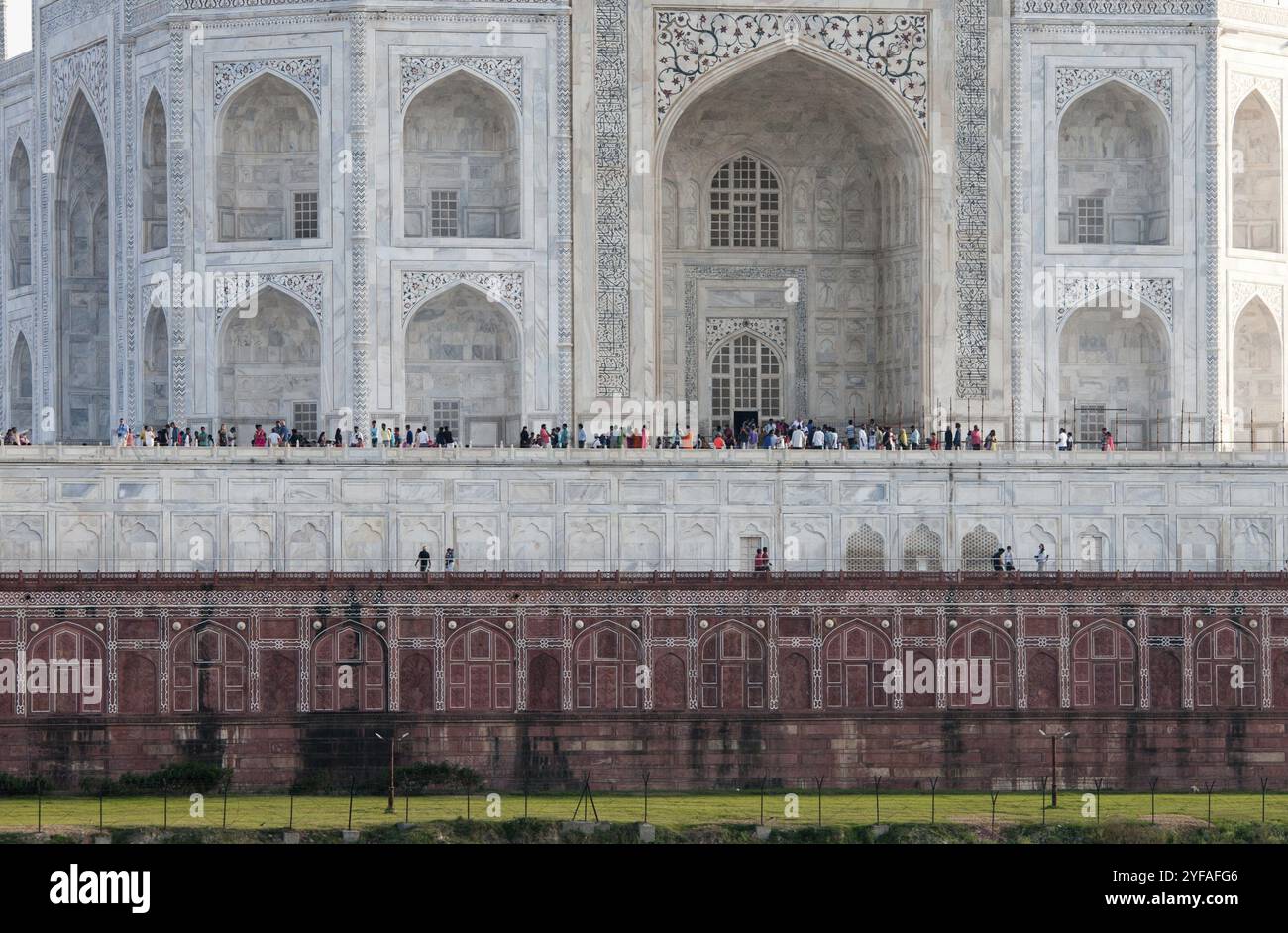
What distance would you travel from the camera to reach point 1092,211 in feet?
180

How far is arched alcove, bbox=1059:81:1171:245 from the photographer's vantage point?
180 feet

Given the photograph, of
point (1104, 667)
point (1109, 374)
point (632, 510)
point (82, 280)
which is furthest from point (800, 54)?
point (82, 280)

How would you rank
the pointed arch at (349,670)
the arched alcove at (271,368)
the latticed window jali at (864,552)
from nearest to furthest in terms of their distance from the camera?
the pointed arch at (349,670) → the latticed window jali at (864,552) → the arched alcove at (271,368)

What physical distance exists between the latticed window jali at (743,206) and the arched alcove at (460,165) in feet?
14.7

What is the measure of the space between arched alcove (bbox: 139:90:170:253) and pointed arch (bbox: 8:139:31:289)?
5587 millimetres

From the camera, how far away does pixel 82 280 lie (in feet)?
191

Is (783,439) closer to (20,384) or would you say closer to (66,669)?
(66,669)

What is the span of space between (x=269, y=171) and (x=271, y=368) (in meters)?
3.17

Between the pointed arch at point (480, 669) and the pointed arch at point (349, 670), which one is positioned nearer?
the pointed arch at point (349, 670)

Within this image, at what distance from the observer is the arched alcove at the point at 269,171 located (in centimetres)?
5369

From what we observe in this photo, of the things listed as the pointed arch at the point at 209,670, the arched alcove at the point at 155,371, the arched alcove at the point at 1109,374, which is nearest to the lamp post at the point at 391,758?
the pointed arch at the point at 209,670

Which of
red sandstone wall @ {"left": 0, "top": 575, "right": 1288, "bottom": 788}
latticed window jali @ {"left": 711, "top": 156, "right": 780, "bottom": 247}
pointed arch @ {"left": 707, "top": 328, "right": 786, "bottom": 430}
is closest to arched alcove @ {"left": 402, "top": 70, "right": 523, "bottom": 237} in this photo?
latticed window jali @ {"left": 711, "top": 156, "right": 780, "bottom": 247}

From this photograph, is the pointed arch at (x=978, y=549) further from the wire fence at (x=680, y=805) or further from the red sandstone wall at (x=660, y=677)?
the wire fence at (x=680, y=805)

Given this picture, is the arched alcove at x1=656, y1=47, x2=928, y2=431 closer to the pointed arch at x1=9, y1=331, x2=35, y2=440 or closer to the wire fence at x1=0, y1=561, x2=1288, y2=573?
the wire fence at x1=0, y1=561, x2=1288, y2=573
